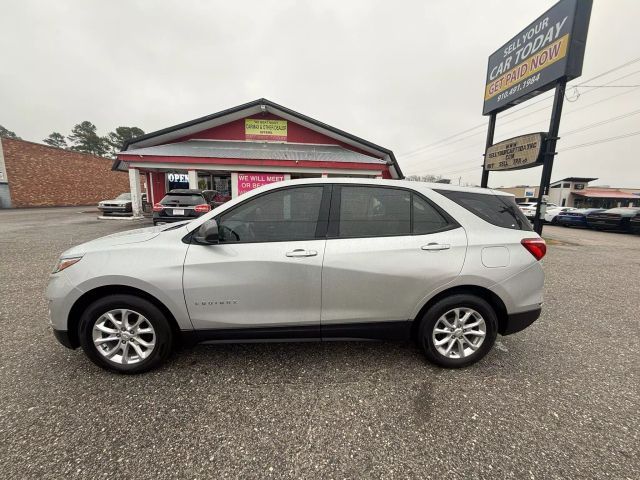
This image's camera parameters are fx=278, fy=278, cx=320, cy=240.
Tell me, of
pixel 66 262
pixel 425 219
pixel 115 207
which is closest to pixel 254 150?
pixel 115 207

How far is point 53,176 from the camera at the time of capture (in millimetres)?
22969

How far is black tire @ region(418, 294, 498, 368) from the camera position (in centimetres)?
247

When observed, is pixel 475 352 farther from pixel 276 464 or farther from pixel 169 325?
pixel 169 325

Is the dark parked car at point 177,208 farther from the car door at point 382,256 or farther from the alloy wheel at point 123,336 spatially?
the car door at point 382,256

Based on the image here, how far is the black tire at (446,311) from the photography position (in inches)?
97.3

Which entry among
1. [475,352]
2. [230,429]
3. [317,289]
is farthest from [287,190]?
[475,352]

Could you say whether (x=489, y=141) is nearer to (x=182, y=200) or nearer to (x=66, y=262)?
(x=182, y=200)

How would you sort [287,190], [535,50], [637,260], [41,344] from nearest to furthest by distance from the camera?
[287,190], [41,344], [637,260], [535,50]

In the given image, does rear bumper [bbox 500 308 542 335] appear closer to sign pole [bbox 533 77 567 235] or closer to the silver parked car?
the silver parked car

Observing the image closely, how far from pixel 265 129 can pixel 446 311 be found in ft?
45.5

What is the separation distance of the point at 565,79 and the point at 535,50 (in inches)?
58.0

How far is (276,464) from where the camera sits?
65.0 inches

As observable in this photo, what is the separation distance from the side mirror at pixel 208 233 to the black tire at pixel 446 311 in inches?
76.6

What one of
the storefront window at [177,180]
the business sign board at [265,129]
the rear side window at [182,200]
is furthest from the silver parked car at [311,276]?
the storefront window at [177,180]
